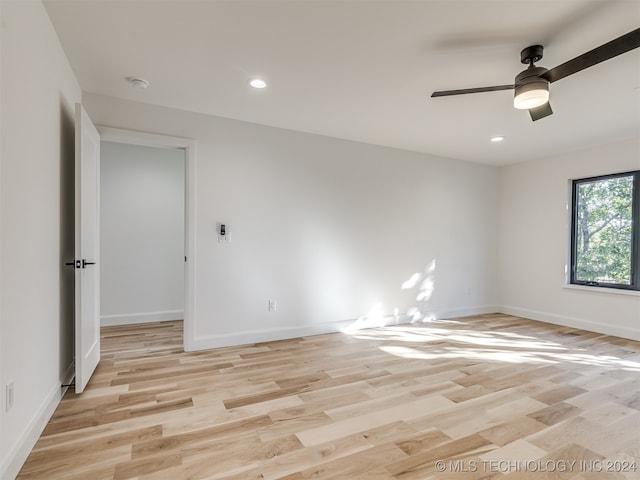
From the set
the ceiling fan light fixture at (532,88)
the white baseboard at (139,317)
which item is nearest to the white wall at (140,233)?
the white baseboard at (139,317)

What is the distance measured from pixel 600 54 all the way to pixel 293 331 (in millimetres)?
3549

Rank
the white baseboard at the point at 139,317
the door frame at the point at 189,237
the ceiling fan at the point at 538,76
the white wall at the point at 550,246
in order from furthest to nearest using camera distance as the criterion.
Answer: the white baseboard at the point at 139,317
the white wall at the point at 550,246
the door frame at the point at 189,237
the ceiling fan at the point at 538,76

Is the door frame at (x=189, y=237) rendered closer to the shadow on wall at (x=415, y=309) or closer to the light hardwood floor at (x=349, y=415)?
the light hardwood floor at (x=349, y=415)

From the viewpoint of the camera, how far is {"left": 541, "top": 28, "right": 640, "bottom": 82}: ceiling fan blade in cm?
166

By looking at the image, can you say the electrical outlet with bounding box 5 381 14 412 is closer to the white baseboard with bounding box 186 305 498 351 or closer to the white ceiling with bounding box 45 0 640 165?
the white baseboard with bounding box 186 305 498 351

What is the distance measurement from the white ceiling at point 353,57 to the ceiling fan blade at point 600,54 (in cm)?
26

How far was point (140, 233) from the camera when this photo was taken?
4.64m

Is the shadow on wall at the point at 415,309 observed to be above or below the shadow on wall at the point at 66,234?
below

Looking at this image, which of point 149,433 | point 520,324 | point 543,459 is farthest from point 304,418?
point 520,324

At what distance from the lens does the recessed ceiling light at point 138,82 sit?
276 centimetres

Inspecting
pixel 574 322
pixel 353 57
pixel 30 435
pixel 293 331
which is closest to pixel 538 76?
pixel 353 57

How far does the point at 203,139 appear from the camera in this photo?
3.54m

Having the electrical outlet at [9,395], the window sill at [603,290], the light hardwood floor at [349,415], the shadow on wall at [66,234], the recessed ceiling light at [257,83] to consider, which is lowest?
the light hardwood floor at [349,415]

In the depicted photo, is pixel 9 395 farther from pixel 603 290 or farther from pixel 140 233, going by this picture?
pixel 603 290
